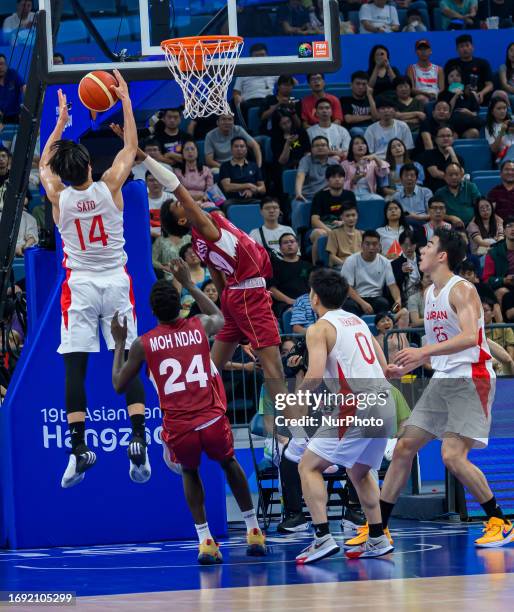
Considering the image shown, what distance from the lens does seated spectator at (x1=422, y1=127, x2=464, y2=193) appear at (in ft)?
57.8

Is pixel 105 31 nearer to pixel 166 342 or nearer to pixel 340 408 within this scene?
pixel 166 342

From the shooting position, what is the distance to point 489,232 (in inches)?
651

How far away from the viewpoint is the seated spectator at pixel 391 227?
1595 centimetres

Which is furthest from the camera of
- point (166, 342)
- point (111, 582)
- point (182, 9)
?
point (182, 9)

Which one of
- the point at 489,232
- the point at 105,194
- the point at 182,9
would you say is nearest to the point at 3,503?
the point at 105,194

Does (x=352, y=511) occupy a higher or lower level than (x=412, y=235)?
lower

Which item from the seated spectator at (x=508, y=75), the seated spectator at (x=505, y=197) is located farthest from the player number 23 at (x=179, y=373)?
the seated spectator at (x=508, y=75)

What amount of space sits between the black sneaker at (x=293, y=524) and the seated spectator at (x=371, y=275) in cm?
386

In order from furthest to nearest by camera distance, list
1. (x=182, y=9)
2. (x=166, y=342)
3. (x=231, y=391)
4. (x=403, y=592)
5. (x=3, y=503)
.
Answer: (x=231, y=391) < (x=3, y=503) < (x=182, y=9) < (x=166, y=342) < (x=403, y=592)

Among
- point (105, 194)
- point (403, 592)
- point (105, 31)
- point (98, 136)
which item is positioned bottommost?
point (403, 592)

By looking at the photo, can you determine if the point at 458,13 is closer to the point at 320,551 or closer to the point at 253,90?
the point at 253,90

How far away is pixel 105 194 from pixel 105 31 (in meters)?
2.16

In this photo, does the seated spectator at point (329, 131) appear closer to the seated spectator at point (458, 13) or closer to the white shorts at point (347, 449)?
the seated spectator at point (458, 13)

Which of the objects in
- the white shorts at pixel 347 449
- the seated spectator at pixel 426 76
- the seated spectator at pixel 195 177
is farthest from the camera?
the seated spectator at pixel 426 76
